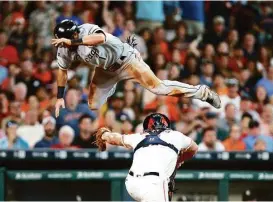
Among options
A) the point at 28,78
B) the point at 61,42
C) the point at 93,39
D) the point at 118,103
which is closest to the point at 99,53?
the point at 93,39

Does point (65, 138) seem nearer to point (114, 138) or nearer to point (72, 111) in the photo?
point (72, 111)

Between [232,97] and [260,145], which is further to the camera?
[232,97]

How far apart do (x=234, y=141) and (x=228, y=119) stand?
562 millimetres

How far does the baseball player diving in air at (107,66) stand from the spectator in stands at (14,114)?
3950mm


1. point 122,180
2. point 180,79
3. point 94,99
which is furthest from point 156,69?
point 94,99

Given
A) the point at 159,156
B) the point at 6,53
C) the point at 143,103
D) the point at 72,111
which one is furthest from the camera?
the point at 6,53

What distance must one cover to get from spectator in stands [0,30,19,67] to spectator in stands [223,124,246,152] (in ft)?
11.7

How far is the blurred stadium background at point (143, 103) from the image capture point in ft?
45.1

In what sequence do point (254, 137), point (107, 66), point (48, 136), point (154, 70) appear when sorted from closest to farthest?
point (107, 66)
point (48, 136)
point (254, 137)
point (154, 70)

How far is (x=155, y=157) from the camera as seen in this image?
33.1ft

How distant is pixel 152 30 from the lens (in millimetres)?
16922

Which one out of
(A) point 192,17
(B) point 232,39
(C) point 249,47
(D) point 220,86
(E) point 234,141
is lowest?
(E) point 234,141

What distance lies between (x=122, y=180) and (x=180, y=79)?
2.68m

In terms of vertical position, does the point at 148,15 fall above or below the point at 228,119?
above
